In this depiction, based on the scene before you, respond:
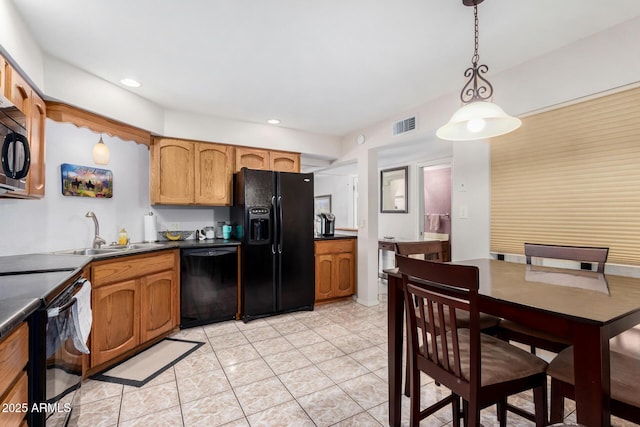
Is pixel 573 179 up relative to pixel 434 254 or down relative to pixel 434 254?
up

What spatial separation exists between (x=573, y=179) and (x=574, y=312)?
4.85 feet

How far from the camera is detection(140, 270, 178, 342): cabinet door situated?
2.63 metres

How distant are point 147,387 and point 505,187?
3153mm

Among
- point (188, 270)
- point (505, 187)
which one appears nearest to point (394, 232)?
point (505, 187)

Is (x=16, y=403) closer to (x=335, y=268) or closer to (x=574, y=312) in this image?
(x=574, y=312)

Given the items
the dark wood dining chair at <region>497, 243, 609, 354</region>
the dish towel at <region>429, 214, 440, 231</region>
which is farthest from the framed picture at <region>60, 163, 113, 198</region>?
the dish towel at <region>429, 214, 440, 231</region>

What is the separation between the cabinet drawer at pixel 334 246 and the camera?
13.0 ft

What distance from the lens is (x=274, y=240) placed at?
3.50 meters

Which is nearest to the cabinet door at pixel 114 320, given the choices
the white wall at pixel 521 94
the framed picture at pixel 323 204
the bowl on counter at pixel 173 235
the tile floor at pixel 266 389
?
the tile floor at pixel 266 389

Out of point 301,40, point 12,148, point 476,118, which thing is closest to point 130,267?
point 12,148

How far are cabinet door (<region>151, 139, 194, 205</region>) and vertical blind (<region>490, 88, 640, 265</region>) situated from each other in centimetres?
313

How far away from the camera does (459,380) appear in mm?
1255

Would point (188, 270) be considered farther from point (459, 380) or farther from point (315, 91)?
point (459, 380)

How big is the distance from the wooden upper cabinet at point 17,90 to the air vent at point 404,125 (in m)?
3.17
